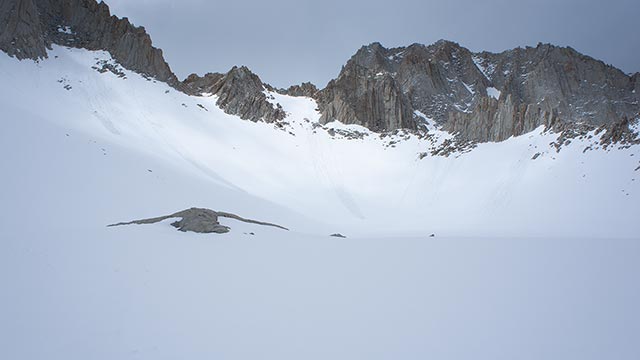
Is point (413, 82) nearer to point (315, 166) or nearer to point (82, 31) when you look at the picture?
point (315, 166)

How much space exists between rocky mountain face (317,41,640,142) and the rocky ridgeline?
0.29 m

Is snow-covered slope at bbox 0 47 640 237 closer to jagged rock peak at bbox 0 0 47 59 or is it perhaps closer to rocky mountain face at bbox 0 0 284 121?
jagged rock peak at bbox 0 0 47 59

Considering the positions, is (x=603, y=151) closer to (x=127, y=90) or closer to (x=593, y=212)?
(x=593, y=212)

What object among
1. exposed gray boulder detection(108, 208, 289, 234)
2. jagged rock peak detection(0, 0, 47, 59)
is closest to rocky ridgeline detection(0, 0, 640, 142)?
jagged rock peak detection(0, 0, 47, 59)

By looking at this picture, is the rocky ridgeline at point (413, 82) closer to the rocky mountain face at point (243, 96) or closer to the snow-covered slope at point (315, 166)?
the rocky mountain face at point (243, 96)

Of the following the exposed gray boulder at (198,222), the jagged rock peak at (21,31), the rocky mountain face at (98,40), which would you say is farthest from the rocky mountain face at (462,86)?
the exposed gray boulder at (198,222)

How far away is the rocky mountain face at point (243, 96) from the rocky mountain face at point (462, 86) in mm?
12702

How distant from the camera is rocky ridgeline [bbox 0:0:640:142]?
47.5m

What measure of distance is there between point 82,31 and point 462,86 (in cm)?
9516

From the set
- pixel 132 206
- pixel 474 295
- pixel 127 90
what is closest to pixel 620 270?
pixel 474 295

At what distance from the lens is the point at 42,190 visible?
2055 centimetres

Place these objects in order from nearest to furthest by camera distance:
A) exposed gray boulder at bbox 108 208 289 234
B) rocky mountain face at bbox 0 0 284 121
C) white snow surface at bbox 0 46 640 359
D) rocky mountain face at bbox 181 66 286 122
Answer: white snow surface at bbox 0 46 640 359 → exposed gray boulder at bbox 108 208 289 234 → rocky mountain face at bbox 0 0 284 121 → rocky mountain face at bbox 181 66 286 122

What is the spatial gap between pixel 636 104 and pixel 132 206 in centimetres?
12955

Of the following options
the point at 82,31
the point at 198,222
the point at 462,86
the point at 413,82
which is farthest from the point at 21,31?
the point at 462,86
